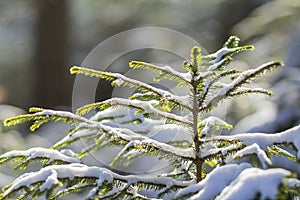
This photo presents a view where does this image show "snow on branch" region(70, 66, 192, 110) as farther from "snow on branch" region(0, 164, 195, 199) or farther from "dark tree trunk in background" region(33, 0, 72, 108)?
"dark tree trunk in background" region(33, 0, 72, 108)

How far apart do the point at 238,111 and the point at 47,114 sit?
3.21 meters

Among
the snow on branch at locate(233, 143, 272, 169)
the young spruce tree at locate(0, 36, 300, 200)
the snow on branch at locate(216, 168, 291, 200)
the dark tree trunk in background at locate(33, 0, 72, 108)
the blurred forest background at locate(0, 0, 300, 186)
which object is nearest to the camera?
the snow on branch at locate(216, 168, 291, 200)

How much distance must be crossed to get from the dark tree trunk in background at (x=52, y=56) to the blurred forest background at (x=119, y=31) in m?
0.01

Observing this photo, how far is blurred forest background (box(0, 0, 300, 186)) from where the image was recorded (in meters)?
4.10

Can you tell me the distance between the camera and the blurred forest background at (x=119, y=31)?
4102mm

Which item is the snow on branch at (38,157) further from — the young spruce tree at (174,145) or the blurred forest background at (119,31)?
the blurred forest background at (119,31)

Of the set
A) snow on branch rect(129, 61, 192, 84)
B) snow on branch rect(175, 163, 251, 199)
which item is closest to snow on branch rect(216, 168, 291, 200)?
snow on branch rect(175, 163, 251, 199)

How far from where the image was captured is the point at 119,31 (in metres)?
11.5

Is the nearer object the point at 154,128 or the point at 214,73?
the point at 214,73

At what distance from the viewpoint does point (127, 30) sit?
37.6 feet

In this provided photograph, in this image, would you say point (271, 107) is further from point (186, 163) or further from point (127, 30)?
point (127, 30)

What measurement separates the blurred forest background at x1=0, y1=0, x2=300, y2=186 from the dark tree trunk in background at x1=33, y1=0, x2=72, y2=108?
1 centimetres

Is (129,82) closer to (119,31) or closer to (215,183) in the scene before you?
(215,183)

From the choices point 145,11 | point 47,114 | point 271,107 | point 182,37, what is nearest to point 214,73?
point 47,114
